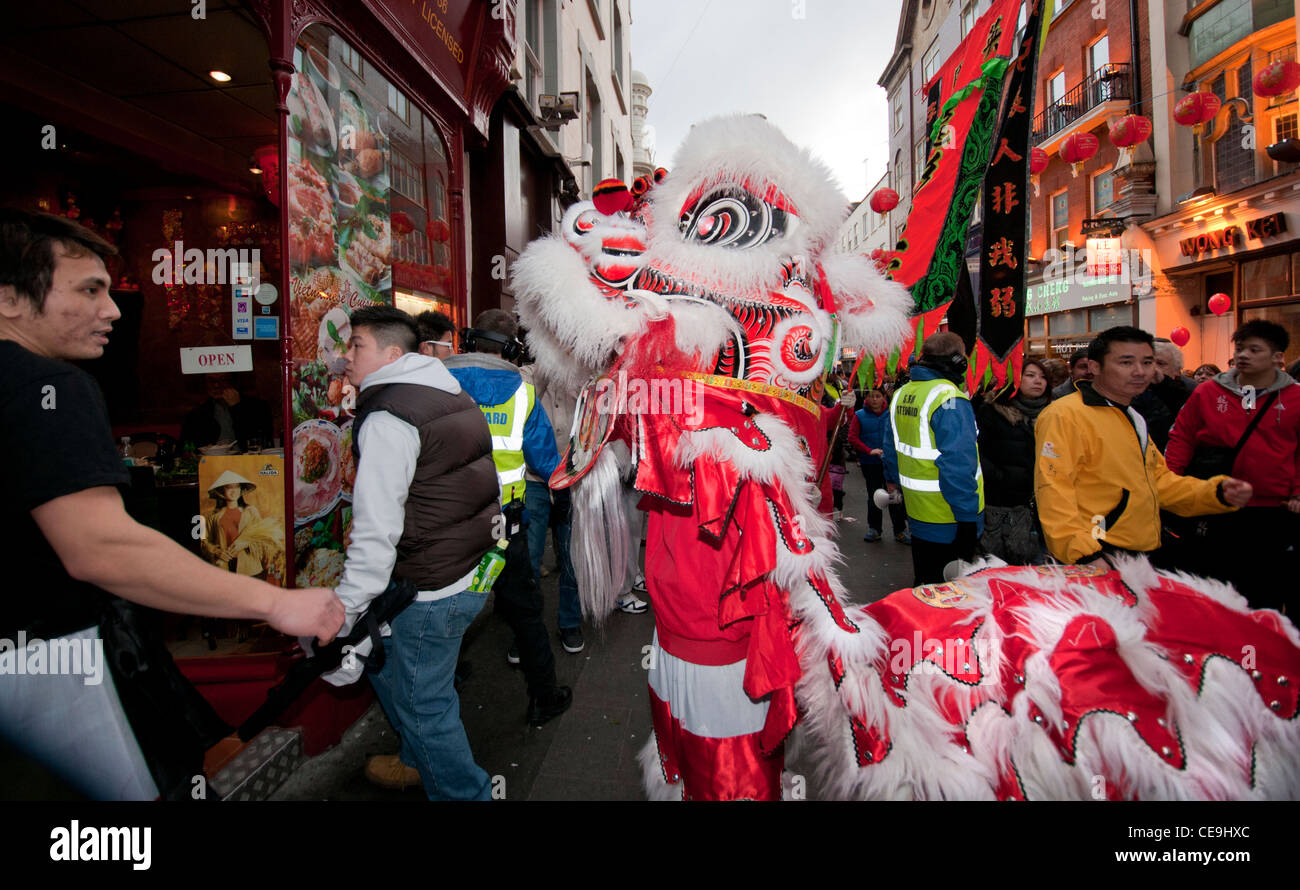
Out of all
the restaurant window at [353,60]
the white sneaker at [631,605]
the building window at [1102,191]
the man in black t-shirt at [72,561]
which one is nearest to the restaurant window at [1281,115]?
the building window at [1102,191]

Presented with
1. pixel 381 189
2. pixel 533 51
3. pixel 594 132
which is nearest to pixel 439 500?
pixel 381 189

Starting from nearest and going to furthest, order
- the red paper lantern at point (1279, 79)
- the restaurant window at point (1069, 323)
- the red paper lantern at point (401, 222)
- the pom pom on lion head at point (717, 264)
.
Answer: the pom pom on lion head at point (717, 264)
the red paper lantern at point (401, 222)
the red paper lantern at point (1279, 79)
the restaurant window at point (1069, 323)

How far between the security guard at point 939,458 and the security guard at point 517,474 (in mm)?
2397

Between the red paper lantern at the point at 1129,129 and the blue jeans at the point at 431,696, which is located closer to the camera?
the blue jeans at the point at 431,696

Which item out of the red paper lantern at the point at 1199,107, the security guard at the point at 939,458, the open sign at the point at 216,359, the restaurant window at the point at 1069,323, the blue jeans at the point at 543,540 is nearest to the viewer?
the open sign at the point at 216,359

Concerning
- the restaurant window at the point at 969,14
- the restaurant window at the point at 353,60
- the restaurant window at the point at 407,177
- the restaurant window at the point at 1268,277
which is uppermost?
the restaurant window at the point at 969,14

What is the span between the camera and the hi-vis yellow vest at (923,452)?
11.5 feet

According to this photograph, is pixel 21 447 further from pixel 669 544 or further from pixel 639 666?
pixel 639 666

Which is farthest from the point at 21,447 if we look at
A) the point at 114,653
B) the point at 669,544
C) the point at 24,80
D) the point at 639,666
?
the point at 24,80

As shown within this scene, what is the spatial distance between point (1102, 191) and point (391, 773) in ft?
66.6

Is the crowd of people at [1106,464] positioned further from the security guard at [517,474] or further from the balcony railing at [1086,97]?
the balcony railing at [1086,97]

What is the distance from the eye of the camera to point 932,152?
2.19 m

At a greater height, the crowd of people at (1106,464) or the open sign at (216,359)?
the open sign at (216,359)

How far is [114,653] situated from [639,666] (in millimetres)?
2805
